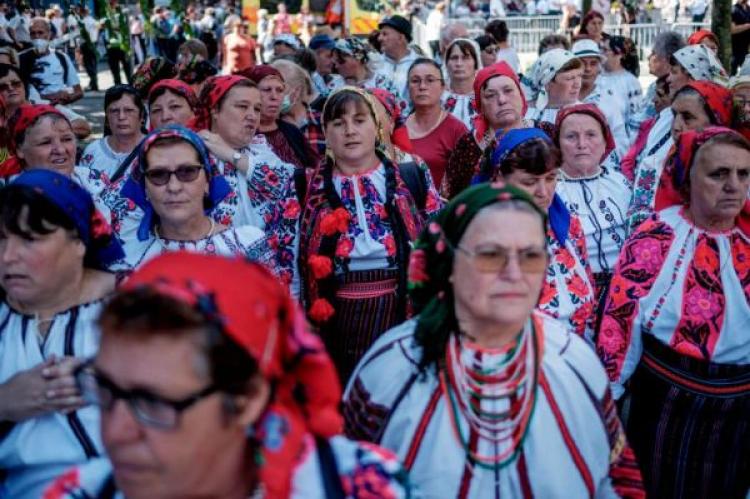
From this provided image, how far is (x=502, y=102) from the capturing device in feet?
22.2

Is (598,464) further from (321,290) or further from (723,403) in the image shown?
(321,290)

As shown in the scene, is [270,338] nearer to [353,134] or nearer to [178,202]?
[178,202]

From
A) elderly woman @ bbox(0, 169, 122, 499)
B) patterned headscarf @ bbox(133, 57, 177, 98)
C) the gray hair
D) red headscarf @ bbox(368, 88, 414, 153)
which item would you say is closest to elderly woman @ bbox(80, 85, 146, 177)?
patterned headscarf @ bbox(133, 57, 177, 98)

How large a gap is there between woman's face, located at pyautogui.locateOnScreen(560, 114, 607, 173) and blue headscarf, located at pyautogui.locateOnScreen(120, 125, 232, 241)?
7.17 feet

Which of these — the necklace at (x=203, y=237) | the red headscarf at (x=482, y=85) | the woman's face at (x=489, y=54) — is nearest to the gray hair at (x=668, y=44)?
the red headscarf at (x=482, y=85)

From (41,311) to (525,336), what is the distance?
66.6 inches

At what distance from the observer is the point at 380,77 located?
10.2m

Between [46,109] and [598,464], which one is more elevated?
[46,109]

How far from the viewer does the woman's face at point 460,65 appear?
9.00 metres

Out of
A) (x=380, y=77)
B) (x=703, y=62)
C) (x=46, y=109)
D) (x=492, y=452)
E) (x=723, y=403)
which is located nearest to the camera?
(x=492, y=452)

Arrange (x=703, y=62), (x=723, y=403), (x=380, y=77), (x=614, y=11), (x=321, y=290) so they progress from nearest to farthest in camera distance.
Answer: (x=723, y=403) → (x=321, y=290) → (x=703, y=62) → (x=380, y=77) → (x=614, y=11)

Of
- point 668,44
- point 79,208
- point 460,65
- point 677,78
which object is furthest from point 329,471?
point 668,44

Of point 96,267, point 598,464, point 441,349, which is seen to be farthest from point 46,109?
point 598,464

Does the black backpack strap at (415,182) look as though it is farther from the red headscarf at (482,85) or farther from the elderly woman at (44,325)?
the elderly woman at (44,325)
